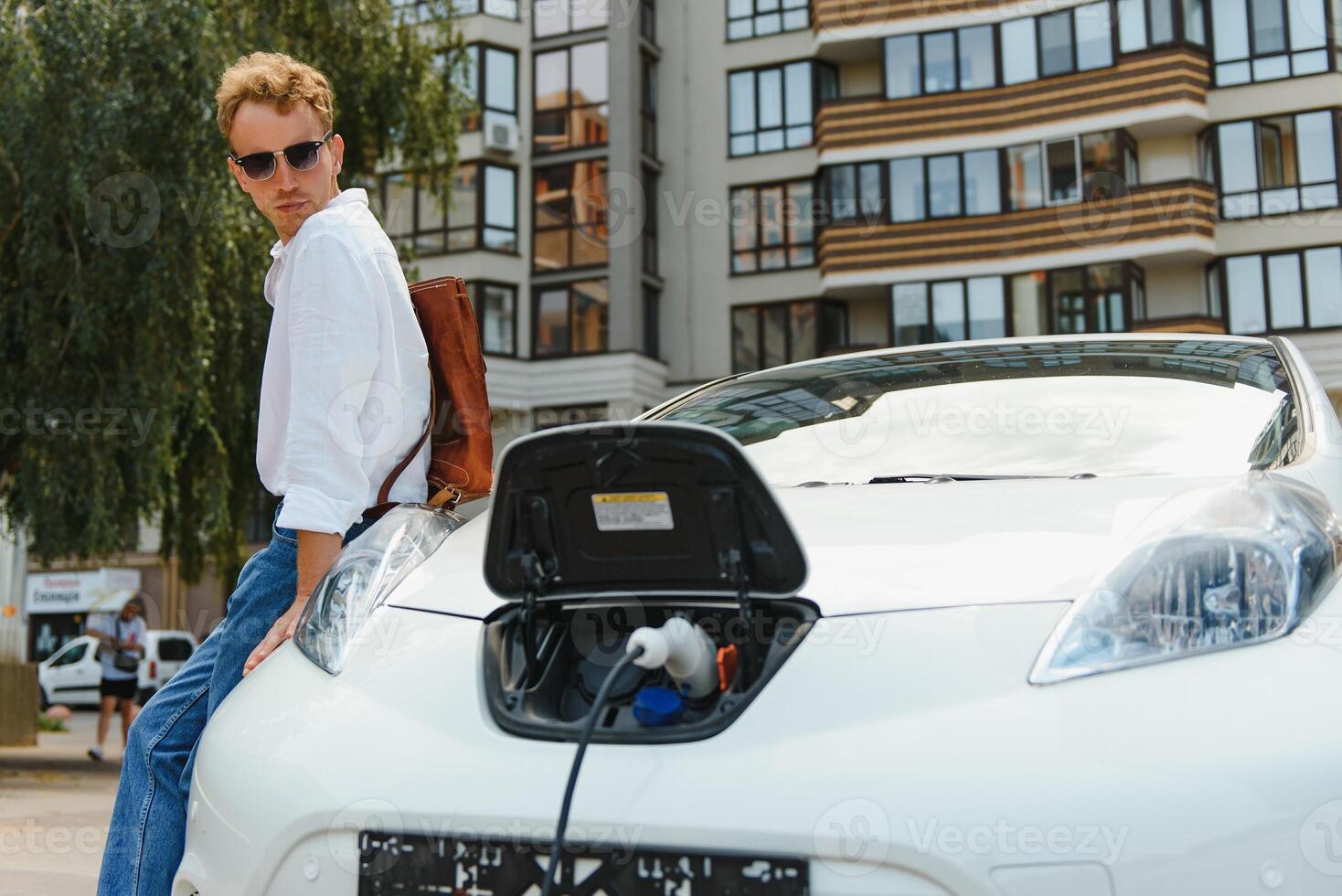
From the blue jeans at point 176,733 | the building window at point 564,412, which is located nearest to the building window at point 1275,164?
the building window at point 564,412

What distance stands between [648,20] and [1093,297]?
490 inches

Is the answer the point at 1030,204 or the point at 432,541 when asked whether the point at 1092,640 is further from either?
the point at 1030,204

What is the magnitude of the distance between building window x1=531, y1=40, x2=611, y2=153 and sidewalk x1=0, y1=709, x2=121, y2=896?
18322 millimetres

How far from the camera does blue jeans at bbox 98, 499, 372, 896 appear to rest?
222cm

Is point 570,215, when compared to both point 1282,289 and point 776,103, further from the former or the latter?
point 1282,289

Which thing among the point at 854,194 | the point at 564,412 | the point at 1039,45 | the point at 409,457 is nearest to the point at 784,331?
the point at 854,194

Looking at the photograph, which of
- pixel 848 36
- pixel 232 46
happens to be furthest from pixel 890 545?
pixel 848 36

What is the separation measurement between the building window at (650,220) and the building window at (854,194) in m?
4.39

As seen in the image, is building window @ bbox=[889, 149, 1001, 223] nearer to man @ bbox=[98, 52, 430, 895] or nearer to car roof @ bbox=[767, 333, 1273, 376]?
car roof @ bbox=[767, 333, 1273, 376]

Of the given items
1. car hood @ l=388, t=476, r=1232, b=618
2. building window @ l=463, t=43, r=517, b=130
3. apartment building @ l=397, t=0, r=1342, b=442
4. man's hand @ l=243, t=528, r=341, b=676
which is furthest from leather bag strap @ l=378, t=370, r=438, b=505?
building window @ l=463, t=43, r=517, b=130

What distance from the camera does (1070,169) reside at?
2573 centimetres

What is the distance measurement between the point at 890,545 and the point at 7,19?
11284 mm

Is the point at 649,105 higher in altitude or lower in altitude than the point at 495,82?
lower

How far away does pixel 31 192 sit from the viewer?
1049cm
